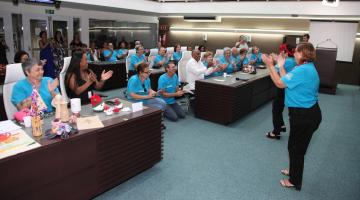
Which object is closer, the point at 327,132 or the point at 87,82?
the point at 87,82

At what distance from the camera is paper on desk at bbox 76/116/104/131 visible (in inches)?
96.6

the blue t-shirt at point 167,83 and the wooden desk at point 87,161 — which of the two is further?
the blue t-shirt at point 167,83

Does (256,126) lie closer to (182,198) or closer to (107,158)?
(182,198)

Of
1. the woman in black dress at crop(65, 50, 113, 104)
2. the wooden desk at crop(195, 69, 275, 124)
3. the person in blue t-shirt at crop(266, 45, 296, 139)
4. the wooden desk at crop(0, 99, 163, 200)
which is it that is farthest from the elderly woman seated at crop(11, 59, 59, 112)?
the person in blue t-shirt at crop(266, 45, 296, 139)

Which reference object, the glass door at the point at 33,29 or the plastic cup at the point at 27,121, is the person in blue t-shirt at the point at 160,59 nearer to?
the glass door at the point at 33,29

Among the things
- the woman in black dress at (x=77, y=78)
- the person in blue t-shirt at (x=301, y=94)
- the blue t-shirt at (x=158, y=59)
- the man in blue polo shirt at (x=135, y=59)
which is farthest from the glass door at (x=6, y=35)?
the person in blue t-shirt at (x=301, y=94)

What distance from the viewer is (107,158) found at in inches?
102

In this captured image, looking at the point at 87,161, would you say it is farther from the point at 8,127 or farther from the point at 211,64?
the point at 211,64

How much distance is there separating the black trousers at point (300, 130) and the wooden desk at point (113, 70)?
5413 mm

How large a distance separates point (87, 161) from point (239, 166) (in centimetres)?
197

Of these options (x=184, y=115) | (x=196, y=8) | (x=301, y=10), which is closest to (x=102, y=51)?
(x=196, y=8)

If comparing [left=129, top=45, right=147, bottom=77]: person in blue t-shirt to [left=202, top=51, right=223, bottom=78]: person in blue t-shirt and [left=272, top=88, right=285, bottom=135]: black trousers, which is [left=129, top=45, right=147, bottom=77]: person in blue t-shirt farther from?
[left=272, top=88, right=285, bottom=135]: black trousers

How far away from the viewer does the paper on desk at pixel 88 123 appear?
96.6 inches

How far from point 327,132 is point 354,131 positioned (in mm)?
599
